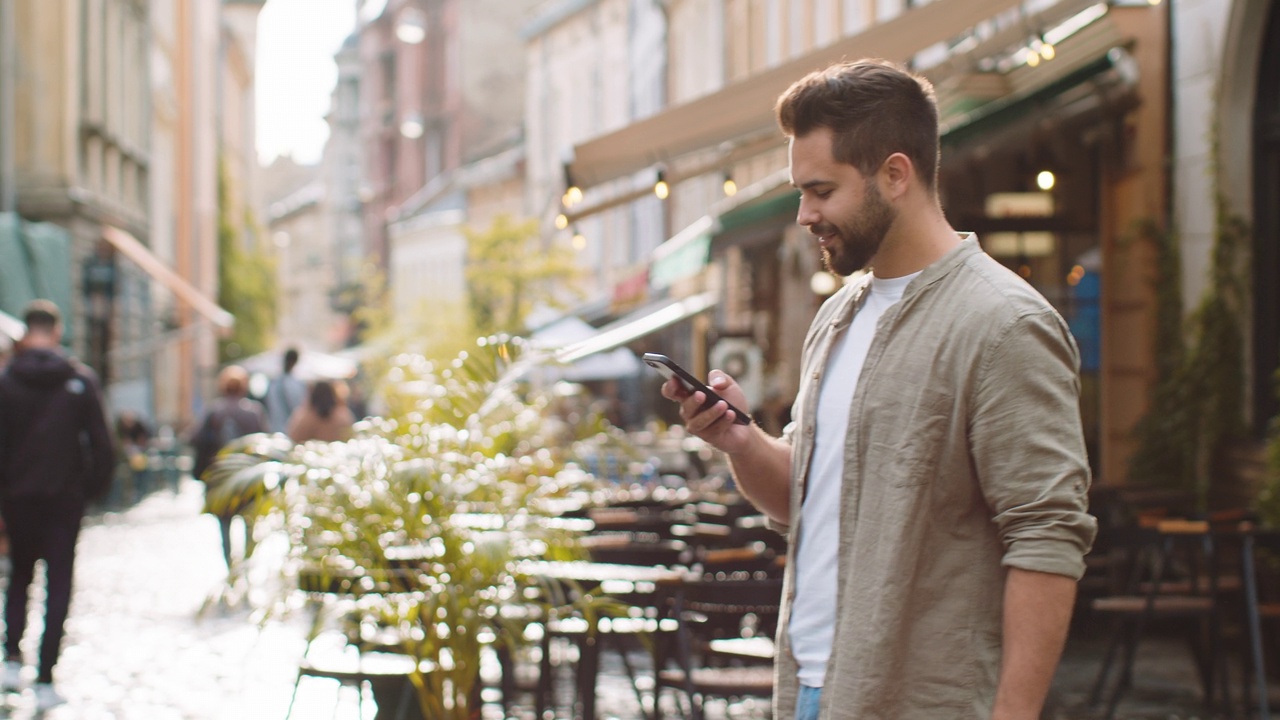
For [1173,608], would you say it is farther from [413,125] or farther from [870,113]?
[413,125]

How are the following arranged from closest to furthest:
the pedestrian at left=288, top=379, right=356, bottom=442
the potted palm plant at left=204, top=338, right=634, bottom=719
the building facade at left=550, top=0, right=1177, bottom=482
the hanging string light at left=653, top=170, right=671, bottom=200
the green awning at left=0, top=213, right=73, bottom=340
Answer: the potted palm plant at left=204, top=338, right=634, bottom=719 → the building facade at left=550, top=0, right=1177, bottom=482 → the hanging string light at left=653, top=170, right=671, bottom=200 → the pedestrian at left=288, top=379, right=356, bottom=442 → the green awning at left=0, top=213, right=73, bottom=340

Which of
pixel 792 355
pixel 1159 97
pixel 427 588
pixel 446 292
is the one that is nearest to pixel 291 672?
pixel 427 588

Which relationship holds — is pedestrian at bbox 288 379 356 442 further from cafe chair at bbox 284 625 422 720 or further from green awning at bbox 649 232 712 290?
cafe chair at bbox 284 625 422 720

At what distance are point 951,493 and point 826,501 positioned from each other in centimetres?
24

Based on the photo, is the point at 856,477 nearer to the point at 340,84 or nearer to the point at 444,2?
the point at 444,2

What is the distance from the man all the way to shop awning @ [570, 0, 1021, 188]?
6.25m

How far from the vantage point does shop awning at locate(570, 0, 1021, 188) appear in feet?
29.1

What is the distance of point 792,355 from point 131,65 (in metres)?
18.3

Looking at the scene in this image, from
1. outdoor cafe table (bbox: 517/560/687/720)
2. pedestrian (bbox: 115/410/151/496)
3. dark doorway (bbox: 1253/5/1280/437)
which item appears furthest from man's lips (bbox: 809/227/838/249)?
pedestrian (bbox: 115/410/151/496)

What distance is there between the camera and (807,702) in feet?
8.73

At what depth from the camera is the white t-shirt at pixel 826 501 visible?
8.70 feet

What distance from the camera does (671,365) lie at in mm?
2812

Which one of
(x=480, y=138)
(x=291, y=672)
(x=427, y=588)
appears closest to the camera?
(x=427, y=588)

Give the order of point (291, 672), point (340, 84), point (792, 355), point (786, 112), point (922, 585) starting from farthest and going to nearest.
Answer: point (340, 84)
point (792, 355)
point (291, 672)
point (786, 112)
point (922, 585)
